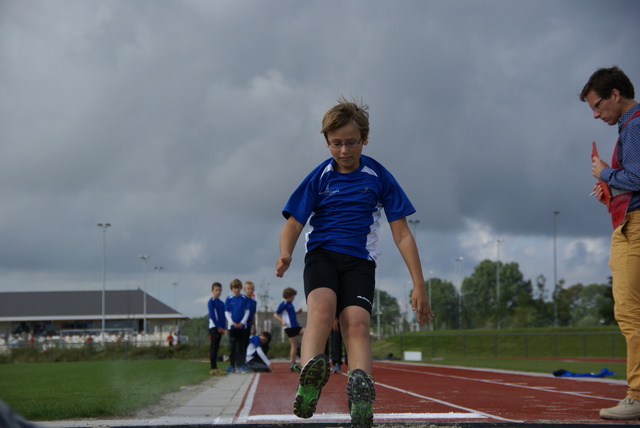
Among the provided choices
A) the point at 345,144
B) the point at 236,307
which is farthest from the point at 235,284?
the point at 345,144

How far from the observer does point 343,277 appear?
4.32m

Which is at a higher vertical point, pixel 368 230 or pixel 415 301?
pixel 368 230

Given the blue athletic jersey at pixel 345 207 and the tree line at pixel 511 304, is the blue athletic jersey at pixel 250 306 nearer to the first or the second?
the blue athletic jersey at pixel 345 207

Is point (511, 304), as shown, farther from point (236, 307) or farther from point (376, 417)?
point (376, 417)

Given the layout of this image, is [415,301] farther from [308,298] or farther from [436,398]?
[436,398]

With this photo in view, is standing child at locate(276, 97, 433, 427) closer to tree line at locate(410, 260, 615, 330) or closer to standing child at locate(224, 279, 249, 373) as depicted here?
standing child at locate(224, 279, 249, 373)

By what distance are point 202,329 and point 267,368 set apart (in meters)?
31.5

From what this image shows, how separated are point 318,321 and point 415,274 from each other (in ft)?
Answer: 2.16

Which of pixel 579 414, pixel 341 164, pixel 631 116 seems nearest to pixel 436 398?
pixel 579 414

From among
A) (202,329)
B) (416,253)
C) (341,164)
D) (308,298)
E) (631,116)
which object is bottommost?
(202,329)

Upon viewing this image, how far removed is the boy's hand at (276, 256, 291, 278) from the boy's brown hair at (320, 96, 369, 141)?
0.84 m

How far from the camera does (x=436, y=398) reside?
8.23m

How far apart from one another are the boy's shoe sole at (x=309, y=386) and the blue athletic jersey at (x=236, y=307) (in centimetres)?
1125

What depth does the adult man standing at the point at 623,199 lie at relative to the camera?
17.4 feet
